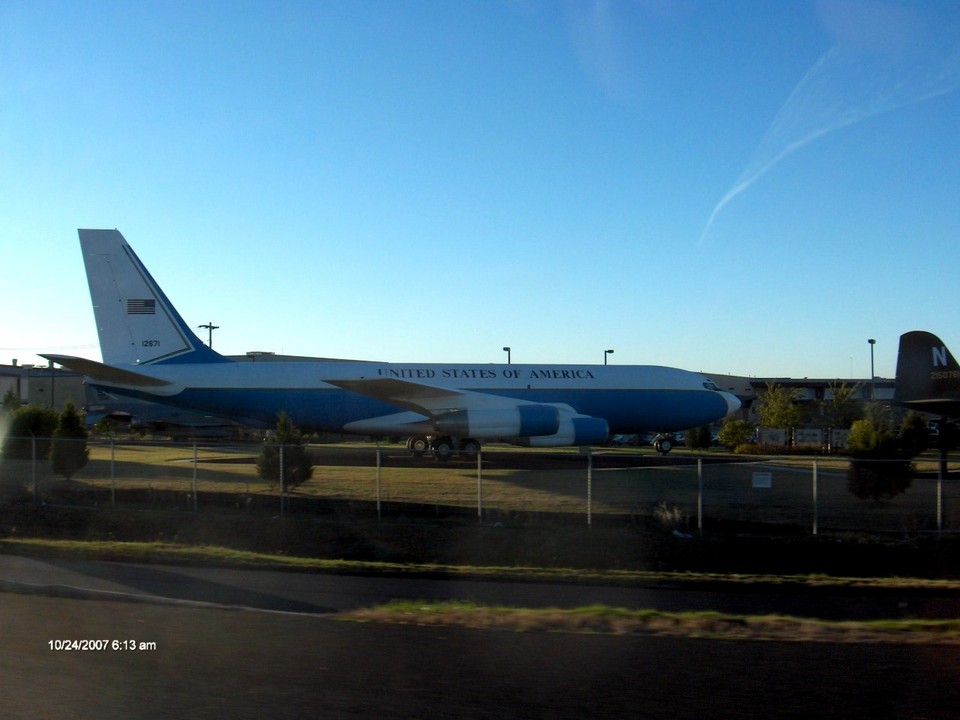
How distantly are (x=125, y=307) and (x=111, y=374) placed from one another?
3.50 meters

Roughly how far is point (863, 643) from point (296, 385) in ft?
92.0

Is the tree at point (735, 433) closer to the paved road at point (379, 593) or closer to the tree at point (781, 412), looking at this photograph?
the tree at point (781, 412)

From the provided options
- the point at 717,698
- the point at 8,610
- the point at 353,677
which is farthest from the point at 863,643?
the point at 8,610

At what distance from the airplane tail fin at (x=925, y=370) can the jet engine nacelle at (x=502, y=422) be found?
523 inches

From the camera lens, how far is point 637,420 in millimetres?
35906

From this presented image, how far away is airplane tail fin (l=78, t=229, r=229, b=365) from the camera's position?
109 feet

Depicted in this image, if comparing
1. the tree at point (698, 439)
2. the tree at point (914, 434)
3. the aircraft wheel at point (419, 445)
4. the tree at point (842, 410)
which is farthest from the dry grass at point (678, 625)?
the tree at point (842, 410)

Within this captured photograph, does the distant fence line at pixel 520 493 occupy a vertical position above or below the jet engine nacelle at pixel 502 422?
below

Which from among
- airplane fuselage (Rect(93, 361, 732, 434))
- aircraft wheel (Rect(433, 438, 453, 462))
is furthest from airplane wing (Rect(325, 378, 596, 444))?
aircraft wheel (Rect(433, 438, 453, 462))

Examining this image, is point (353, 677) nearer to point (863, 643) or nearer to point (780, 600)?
point (863, 643)

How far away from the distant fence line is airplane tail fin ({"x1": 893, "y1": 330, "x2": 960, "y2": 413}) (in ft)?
A: 22.3

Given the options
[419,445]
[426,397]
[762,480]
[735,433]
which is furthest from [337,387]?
[735,433]

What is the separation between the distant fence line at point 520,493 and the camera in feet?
60.3

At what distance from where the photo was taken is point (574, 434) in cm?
3122
